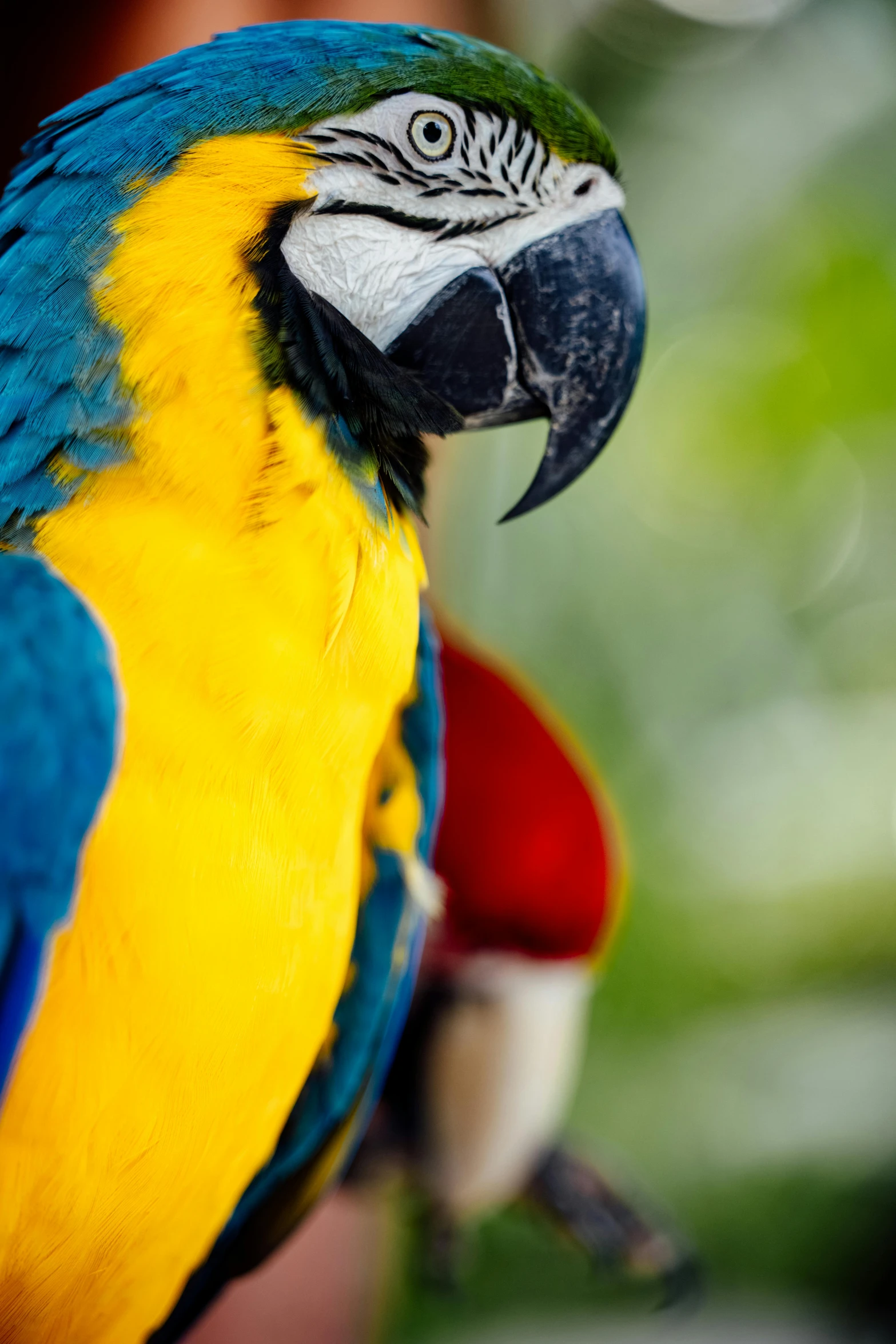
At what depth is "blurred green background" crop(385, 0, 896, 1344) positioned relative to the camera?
68.9 inches

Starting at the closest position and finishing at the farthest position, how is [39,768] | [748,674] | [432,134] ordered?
[39,768]
[432,134]
[748,674]

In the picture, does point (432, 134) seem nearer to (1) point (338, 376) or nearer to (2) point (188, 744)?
(1) point (338, 376)

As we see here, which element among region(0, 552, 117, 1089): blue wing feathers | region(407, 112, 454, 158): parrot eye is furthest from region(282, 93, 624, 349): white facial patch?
region(0, 552, 117, 1089): blue wing feathers

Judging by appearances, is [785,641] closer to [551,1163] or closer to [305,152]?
[551,1163]

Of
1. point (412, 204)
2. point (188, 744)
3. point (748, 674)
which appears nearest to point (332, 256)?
point (412, 204)

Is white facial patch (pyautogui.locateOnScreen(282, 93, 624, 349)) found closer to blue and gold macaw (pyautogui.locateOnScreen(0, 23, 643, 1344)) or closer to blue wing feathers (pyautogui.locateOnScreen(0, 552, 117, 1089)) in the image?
blue and gold macaw (pyautogui.locateOnScreen(0, 23, 643, 1344))

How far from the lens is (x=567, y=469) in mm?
624

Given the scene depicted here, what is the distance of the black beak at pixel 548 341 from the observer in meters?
0.58

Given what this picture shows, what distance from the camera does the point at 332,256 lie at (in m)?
0.54

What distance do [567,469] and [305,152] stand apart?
0.73ft

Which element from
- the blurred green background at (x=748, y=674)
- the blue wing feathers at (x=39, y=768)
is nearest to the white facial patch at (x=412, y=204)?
the blue wing feathers at (x=39, y=768)

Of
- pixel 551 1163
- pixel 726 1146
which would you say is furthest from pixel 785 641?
pixel 551 1163

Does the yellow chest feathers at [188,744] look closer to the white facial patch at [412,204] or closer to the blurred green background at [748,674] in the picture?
the white facial patch at [412,204]

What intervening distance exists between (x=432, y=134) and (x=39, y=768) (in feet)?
1.25
